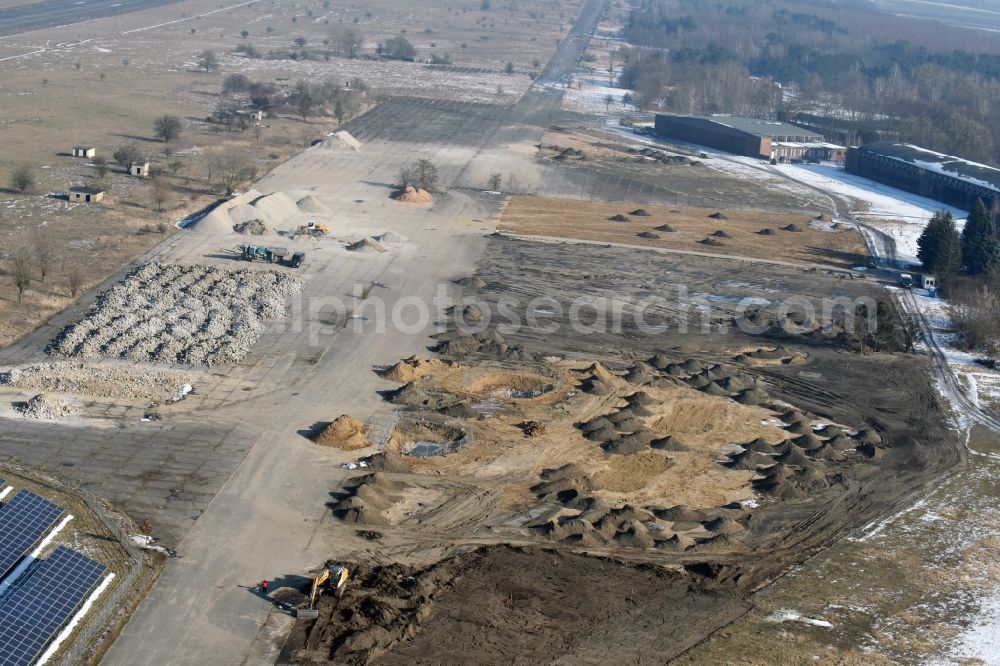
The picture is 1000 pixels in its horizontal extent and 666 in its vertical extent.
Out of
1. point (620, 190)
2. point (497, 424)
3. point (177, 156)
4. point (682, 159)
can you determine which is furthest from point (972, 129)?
point (497, 424)

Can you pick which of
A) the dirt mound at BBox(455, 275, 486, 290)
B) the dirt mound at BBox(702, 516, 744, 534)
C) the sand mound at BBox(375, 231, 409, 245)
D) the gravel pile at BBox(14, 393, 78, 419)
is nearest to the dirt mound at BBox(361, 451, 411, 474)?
the dirt mound at BBox(702, 516, 744, 534)

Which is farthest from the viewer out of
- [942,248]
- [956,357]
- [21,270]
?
[942,248]

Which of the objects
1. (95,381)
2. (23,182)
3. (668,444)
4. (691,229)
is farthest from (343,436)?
(23,182)

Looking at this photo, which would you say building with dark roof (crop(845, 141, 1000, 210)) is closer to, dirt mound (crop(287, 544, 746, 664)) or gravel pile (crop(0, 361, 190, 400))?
dirt mound (crop(287, 544, 746, 664))

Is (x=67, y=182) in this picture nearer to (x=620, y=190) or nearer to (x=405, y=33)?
(x=620, y=190)

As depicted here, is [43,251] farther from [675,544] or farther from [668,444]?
[675,544]

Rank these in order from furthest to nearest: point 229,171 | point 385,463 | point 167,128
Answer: point 167,128, point 229,171, point 385,463

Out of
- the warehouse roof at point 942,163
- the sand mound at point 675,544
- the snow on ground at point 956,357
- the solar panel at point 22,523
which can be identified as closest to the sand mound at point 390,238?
the snow on ground at point 956,357

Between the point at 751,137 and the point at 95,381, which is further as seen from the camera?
the point at 751,137
